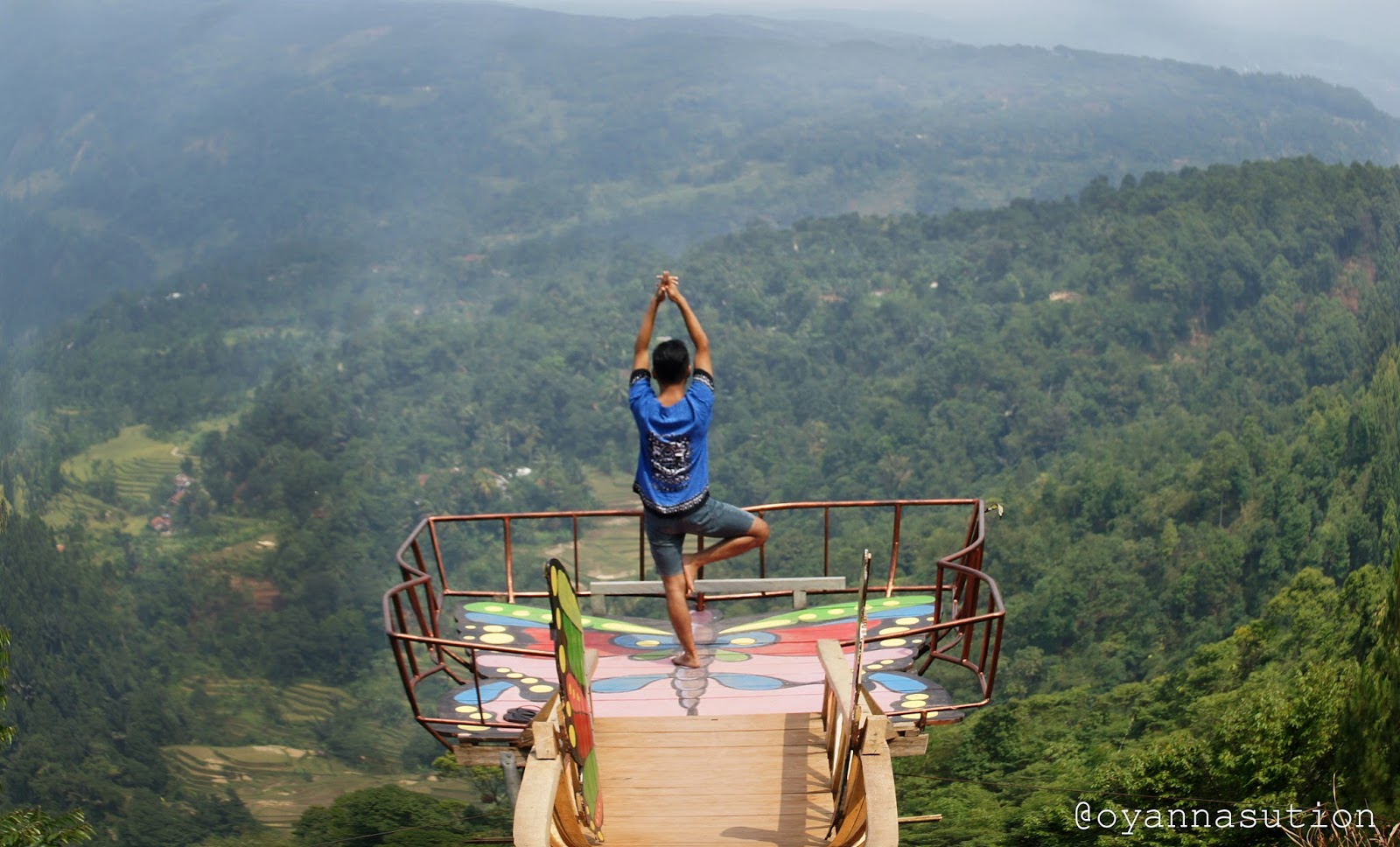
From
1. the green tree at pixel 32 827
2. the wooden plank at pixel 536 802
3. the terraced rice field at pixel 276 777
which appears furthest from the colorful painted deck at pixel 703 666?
the terraced rice field at pixel 276 777

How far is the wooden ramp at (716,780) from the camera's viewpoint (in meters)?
9.31

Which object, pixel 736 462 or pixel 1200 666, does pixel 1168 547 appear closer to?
pixel 1200 666

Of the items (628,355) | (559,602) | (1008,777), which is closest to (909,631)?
(559,602)

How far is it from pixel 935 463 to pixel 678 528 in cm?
11908

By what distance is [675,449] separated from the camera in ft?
35.3

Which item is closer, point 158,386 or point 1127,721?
point 1127,721

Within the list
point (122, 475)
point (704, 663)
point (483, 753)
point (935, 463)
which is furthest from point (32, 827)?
point (122, 475)

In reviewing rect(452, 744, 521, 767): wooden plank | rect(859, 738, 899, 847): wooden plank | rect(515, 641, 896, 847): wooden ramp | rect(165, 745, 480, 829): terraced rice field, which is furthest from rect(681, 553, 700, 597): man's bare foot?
rect(165, 745, 480, 829): terraced rice field

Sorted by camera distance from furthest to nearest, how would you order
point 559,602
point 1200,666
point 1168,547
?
point 1168,547, point 1200,666, point 559,602

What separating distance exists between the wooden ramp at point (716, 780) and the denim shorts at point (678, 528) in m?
1.03

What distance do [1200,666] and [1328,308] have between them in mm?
71400

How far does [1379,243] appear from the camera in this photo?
135250 millimetres

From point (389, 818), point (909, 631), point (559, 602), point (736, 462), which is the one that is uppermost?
point (559, 602)

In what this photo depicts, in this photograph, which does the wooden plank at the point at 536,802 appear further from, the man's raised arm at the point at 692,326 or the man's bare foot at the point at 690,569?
the man's raised arm at the point at 692,326
